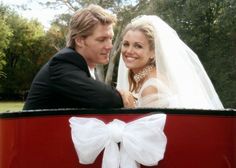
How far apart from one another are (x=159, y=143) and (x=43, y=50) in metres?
48.5

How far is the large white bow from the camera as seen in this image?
2328 millimetres

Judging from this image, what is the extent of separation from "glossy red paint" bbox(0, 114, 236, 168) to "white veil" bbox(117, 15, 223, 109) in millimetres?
773

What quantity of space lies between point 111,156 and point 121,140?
8cm

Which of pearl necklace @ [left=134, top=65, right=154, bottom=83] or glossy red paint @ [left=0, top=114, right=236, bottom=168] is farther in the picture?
pearl necklace @ [left=134, top=65, right=154, bottom=83]

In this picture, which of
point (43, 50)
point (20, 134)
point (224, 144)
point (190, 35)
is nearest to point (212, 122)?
point (224, 144)

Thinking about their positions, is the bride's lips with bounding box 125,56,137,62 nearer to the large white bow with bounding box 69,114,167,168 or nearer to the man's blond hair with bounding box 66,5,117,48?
the man's blond hair with bounding box 66,5,117,48

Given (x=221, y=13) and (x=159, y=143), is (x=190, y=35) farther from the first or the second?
(x=159, y=143)

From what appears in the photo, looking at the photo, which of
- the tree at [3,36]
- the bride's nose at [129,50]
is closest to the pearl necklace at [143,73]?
the bride's nose at [129,50]

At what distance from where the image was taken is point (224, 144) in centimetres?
241

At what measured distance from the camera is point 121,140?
2.37 m

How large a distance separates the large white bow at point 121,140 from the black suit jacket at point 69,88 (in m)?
0.20

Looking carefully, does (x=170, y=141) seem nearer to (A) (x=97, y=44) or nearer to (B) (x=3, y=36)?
(A) (x=97, y=44)

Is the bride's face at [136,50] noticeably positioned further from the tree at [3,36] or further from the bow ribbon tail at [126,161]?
the tree at [3,36]

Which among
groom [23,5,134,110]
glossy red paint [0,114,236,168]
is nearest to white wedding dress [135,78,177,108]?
groom [23,5,134,110]
